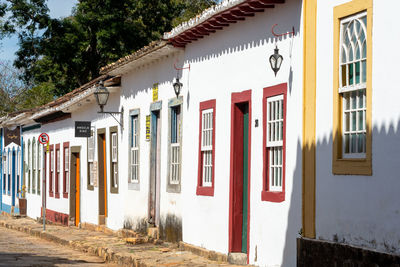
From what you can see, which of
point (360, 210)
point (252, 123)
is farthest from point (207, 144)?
point (360, 210)

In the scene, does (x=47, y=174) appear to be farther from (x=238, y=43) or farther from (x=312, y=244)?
(x=312, y=244)

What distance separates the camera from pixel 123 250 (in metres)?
16.0

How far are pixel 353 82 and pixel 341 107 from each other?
369mm

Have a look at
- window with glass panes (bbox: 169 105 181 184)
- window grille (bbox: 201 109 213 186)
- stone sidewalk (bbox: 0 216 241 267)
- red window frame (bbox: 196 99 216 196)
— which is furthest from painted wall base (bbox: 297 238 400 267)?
window with glass panes (bbox: 169 105 181 184)

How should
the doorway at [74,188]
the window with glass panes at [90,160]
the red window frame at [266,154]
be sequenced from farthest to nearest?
the doorway at [74,188], the window with glass panes at [90,160], the red window frame at [266,154]

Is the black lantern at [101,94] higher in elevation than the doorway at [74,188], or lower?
higher

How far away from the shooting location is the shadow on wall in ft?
27.6

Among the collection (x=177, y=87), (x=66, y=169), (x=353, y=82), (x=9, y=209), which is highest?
(x=177, y=87)

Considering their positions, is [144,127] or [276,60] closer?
[276,60]

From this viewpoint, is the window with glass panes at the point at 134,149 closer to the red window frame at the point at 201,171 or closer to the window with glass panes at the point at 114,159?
the window with glass panes at the point at 114,159

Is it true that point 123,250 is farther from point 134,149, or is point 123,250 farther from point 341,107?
point 341,107

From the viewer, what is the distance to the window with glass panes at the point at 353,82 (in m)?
9.22

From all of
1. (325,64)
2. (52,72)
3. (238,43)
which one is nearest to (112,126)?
(238,43)

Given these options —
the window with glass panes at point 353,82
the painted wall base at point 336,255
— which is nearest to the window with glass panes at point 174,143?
the painted wall base at point 336,255
